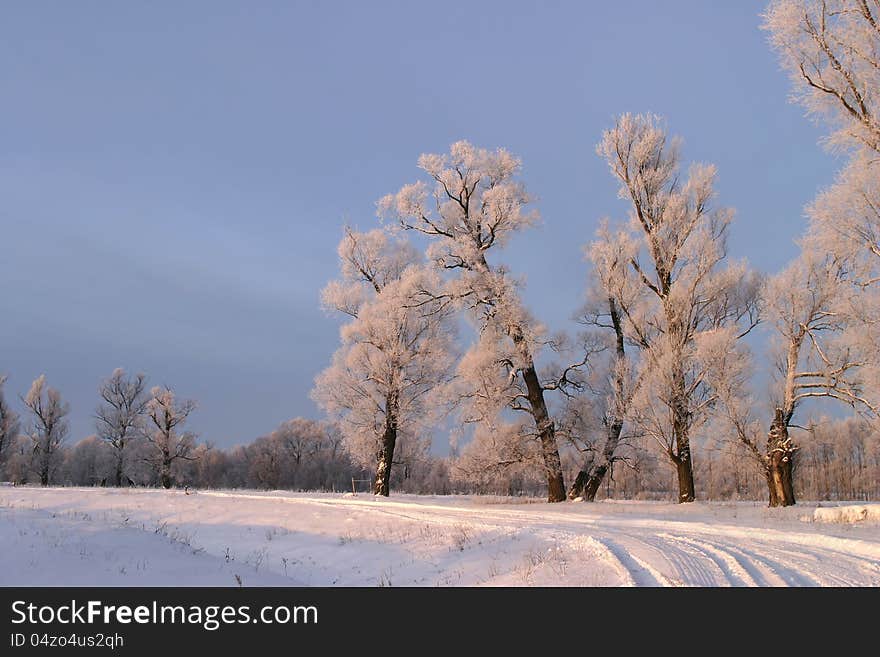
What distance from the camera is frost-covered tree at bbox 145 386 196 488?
59.7 meters

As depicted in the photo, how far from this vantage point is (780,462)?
2277cm

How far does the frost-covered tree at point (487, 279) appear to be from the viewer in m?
25.6

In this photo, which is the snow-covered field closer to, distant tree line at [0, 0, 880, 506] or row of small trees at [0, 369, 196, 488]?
distant tree line at [0, 0, 880, 506]

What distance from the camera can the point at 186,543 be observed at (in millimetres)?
12953

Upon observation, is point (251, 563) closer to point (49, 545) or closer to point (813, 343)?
point (49, 545)

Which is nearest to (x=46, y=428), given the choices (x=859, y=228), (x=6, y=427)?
(x=6, y=427)

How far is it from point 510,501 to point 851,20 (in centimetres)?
1933

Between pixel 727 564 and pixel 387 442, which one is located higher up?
pixel 387 442

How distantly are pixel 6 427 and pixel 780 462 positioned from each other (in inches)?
2537

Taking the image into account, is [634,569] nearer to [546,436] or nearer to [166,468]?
[546,436]

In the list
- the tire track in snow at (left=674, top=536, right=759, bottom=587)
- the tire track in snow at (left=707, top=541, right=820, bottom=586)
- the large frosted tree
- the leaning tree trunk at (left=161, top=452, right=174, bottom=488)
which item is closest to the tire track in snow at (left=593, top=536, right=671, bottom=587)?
the tire track in snow at (left=674, top=536, right=759, bottom=587)

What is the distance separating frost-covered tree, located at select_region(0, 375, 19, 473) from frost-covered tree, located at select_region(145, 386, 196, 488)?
1322 centimetres
